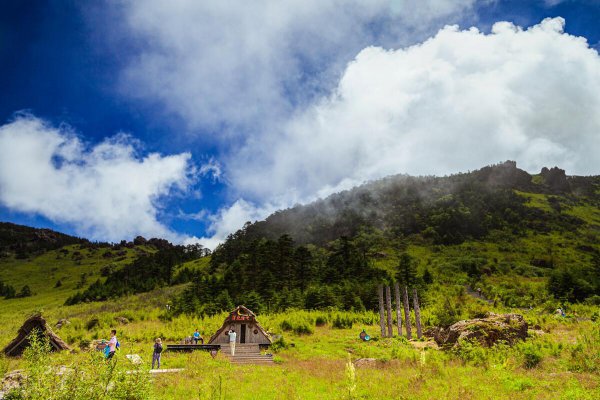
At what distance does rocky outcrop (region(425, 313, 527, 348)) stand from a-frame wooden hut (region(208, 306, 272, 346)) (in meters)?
13.8

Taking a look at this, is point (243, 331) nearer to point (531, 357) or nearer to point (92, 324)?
point (531, 357)

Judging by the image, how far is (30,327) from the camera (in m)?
27.5

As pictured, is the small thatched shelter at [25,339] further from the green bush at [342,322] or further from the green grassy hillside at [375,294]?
the green bush at [342,322]

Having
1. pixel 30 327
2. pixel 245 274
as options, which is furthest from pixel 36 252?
pixel 30 327

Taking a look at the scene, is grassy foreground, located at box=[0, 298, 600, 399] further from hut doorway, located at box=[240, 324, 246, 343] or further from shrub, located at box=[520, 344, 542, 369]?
hut doorway, located at box=[240, 324, 246, 343]

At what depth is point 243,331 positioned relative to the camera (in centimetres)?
3025

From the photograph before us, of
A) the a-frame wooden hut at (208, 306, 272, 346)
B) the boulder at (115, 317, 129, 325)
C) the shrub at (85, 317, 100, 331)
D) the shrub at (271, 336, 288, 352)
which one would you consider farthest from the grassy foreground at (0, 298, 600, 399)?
the boulder at (115, 317, 129, 325)

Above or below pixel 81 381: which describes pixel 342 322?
above

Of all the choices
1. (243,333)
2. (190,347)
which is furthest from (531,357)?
(243,333)

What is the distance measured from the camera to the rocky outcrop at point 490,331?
21469mm

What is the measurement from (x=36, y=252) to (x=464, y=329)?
22282 cm

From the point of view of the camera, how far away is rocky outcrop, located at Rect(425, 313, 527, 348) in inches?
845

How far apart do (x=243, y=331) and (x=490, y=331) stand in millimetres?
17951

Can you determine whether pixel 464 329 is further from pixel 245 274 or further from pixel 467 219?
pixel 467 219
